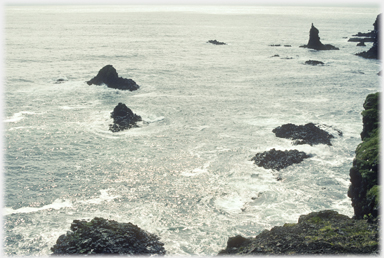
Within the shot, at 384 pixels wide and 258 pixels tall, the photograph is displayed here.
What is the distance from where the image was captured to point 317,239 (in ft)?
53.6

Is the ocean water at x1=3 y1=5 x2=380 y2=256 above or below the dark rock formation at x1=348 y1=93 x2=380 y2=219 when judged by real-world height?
below

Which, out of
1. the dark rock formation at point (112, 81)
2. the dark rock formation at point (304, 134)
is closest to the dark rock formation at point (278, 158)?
the dark rock formation at point (304, 134)

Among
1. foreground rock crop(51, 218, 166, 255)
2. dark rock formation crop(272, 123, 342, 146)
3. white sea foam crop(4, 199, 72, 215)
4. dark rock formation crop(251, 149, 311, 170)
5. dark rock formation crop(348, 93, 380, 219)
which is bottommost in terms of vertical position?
white sea foam crop(4, 199, 72, 215)

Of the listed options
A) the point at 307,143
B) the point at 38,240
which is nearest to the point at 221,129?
the point at 307,143

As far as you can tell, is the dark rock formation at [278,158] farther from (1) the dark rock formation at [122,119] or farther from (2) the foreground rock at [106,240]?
(1) the dark rock formation at [122,119]

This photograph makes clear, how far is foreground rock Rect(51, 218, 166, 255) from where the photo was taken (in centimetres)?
1947

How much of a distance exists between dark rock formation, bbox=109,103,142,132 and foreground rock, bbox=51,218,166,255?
22.1 metres

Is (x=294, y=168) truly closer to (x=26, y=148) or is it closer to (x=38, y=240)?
(x=38, y=240)

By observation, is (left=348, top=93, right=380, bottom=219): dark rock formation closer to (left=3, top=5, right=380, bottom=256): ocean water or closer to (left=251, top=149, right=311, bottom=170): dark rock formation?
(left=3, top=5, right=380, bottom=256): ocean water

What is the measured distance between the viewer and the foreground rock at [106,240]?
63.9 feet

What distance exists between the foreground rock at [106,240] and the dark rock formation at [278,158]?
602 inches

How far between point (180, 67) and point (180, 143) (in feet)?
167

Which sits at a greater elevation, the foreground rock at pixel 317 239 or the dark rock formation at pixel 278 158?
the foreground rock at pixel 317 239

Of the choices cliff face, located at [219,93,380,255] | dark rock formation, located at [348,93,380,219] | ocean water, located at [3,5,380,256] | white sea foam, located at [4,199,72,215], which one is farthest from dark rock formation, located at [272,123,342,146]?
white sea foam, located at [4,199,72,215]
